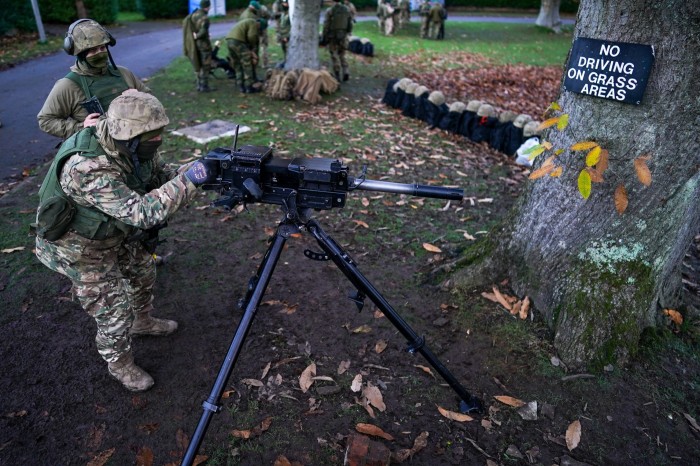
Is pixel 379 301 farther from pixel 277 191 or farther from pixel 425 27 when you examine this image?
pixel 425 27

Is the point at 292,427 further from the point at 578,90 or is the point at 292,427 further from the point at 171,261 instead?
the point at 578,90

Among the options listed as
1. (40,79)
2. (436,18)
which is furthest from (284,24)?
(436,18)

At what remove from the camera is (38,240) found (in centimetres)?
313

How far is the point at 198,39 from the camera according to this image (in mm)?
10578

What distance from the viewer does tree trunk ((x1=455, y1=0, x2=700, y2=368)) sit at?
3016mm

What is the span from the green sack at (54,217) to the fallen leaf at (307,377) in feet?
6.15

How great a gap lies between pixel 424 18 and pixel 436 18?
867mm

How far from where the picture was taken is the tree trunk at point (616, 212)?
3.02m

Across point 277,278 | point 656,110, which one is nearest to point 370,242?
point 277,278

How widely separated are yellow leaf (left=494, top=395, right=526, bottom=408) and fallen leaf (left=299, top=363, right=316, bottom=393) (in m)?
1.34

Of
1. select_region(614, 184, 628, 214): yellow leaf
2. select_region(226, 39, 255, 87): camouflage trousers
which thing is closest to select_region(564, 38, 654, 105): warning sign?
select_region(614, 184, 628, 214): yellow leaf

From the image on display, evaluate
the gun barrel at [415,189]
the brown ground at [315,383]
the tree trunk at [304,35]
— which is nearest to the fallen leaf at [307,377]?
the brown ground at [315,383]

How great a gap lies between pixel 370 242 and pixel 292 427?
98.2 inches

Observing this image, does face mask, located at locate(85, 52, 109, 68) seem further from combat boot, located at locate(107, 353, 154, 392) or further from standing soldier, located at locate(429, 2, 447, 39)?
standing soldier, located at locate(429, 2, 447, 39)
